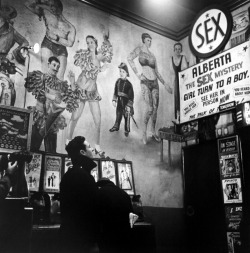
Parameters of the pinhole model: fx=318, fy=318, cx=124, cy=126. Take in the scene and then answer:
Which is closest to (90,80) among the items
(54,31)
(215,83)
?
(54,31)

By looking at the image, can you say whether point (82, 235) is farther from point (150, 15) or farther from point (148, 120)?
point (150, 15)

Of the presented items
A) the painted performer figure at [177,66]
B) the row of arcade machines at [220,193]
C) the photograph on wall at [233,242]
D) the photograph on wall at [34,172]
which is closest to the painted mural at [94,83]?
the painted performer figure at [177,66]

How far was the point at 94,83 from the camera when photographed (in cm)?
547

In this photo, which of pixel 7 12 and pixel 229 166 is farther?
pixel 229 166

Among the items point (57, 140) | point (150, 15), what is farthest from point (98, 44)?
point (57, 140)

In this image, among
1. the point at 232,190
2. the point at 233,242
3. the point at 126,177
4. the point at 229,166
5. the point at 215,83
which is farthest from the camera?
the point at 215,83

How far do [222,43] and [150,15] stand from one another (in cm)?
180

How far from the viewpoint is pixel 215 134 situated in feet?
18.8

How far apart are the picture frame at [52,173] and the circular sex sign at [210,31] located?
304cm

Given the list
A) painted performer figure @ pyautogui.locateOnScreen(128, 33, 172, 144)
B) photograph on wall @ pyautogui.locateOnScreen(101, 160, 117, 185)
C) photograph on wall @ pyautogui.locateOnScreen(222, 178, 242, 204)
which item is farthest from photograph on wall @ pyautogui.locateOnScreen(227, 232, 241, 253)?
painted performer figure @ pyautogui.locateOnScreen(128, 33, 172, 144)

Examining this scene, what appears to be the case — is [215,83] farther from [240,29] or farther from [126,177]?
[126,177]

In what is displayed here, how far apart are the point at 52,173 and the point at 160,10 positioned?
3741mm

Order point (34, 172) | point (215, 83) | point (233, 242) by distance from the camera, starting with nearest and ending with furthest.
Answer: point (34, 172) → point (233, 242) → point (215, 83)

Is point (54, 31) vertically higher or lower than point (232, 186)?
higher
